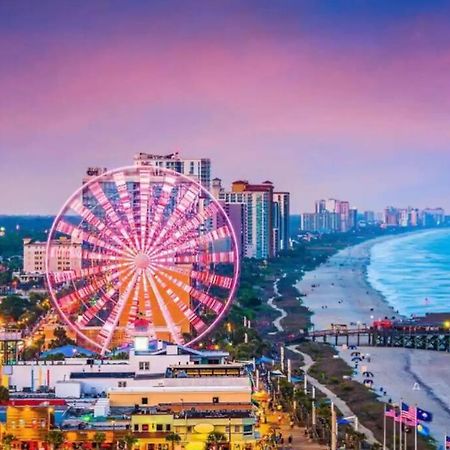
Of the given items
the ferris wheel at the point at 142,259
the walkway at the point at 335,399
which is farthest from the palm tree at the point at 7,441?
the walkway at the point at 335,399

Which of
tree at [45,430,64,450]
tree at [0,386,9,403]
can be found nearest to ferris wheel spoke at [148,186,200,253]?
tree at [0,386,9,403]

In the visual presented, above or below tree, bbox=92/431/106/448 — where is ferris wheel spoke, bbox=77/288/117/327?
above

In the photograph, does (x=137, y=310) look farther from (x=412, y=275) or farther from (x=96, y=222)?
(x=412, y=275)

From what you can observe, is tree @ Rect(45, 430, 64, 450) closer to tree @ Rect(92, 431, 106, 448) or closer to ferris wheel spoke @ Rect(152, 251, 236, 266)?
tree @ Rect(92, 431, 106, 448)

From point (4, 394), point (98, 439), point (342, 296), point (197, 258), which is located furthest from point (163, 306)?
point (342, 296)

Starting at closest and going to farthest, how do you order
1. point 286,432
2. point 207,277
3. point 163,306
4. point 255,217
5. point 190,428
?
point 190,428 → point 286,432 → point 163,306 → point 207,277 → point 255,217

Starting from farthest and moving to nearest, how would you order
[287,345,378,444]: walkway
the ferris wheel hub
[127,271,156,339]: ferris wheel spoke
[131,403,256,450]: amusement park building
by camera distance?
[127,271,156,339]: ferris wheel spoke, the ferris wheel hub, [287,345,378,444]: walkway, [131,403,256,450]: amusement park building

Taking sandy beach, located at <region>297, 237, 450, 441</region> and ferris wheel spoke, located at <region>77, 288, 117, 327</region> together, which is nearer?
ferris wheel spoke, located at <region>77, 288, 117, 327</region>

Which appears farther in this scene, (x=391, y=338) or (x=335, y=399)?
(x=391, y=338)
